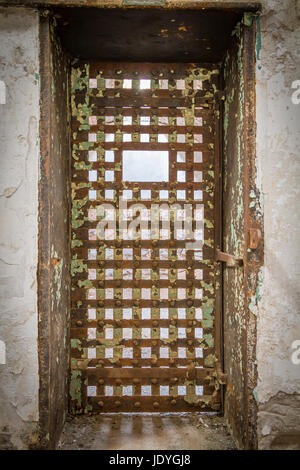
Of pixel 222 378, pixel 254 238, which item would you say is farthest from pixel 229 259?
pixel 222 378

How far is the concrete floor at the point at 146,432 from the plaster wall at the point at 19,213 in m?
0.43

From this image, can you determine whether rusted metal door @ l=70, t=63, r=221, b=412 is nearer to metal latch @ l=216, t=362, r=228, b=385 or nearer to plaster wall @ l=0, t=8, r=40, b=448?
metal latch @ l=216, t=362, r=228, b=385

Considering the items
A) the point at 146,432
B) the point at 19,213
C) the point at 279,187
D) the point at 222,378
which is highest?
the point at 279,187

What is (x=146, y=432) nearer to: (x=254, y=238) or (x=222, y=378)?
(x=222, y=378)

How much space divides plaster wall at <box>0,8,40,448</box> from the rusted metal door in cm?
53

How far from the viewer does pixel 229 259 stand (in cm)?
196

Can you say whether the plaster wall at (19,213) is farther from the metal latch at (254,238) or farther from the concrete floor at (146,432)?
the metal latch at (254,238)

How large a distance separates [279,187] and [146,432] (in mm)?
1700

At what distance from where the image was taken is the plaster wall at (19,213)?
1.70 metres

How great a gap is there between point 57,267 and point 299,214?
139 cm

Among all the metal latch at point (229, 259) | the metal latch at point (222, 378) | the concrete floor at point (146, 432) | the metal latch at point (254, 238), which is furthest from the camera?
the metal latch at point (222, 378)

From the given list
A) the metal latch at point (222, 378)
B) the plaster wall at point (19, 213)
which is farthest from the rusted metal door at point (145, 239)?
the plaster wall at point (19, 213)
